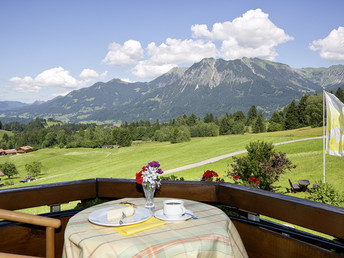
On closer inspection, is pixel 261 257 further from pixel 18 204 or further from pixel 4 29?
pixel 4 29

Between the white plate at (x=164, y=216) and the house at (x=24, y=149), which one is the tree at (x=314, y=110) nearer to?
Result: the white plate at (x=164, y=216)

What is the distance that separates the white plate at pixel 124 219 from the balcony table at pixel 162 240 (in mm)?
25

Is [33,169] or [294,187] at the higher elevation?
[294,187]

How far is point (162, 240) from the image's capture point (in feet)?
3.80

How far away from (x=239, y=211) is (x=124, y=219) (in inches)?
40.3

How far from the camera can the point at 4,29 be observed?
101 m

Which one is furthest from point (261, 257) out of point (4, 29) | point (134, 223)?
point (4, 29)

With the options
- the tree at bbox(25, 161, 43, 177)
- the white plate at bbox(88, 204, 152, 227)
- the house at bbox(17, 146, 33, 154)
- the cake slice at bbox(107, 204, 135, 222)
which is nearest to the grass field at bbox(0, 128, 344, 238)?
the tree at bbox(25, 161, 43, 177)

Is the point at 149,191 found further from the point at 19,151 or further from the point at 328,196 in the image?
the point at 19,151

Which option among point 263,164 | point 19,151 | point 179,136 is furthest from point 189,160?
point 19,151

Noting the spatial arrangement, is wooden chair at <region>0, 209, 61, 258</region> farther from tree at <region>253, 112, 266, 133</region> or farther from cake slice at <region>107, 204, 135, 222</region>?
tree at <region>253, 112, 266, 133</region>

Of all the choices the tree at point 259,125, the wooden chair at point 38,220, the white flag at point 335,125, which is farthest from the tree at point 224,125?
the wooden chair at point 38,220

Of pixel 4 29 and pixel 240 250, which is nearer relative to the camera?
pixel 240 250

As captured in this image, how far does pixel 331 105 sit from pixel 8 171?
50148 millimetres
